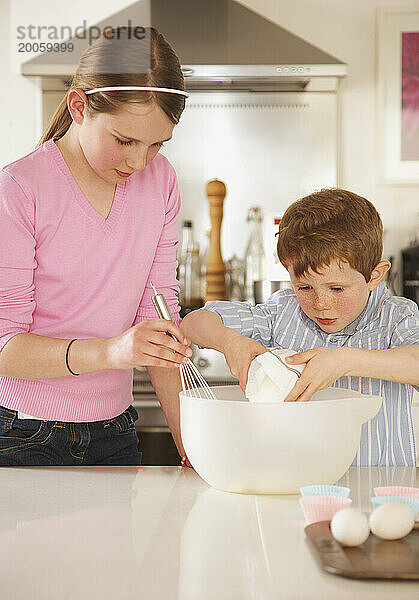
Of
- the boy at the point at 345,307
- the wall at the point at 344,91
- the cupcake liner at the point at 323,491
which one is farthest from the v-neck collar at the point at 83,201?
the wall at the point at 344,91

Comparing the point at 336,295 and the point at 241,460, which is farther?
the point at 336,295

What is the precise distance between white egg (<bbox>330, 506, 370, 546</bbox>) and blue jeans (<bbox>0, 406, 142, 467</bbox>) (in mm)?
543

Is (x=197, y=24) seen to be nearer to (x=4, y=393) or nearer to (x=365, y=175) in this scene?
(x=365, y=175)

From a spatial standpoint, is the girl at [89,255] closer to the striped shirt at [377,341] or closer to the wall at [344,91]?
the striped shirt at [377,341]

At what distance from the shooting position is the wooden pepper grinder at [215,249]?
8.41 feet

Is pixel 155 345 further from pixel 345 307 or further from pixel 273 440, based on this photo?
pixel 345 307

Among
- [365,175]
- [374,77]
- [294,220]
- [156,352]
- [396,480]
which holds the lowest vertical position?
[396,480]

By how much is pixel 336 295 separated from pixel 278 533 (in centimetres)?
50

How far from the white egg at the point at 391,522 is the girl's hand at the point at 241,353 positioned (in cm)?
33

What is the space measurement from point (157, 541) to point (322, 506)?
0.17 metres

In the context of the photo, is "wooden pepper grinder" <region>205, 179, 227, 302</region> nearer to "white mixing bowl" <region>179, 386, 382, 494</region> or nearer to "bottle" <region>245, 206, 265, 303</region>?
"bottle" <region>245, 206, 265, 303</region>

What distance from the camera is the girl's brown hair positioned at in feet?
3.38

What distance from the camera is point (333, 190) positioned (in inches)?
48.1

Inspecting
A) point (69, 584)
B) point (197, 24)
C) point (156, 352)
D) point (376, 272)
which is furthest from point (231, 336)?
point (197, 24)
